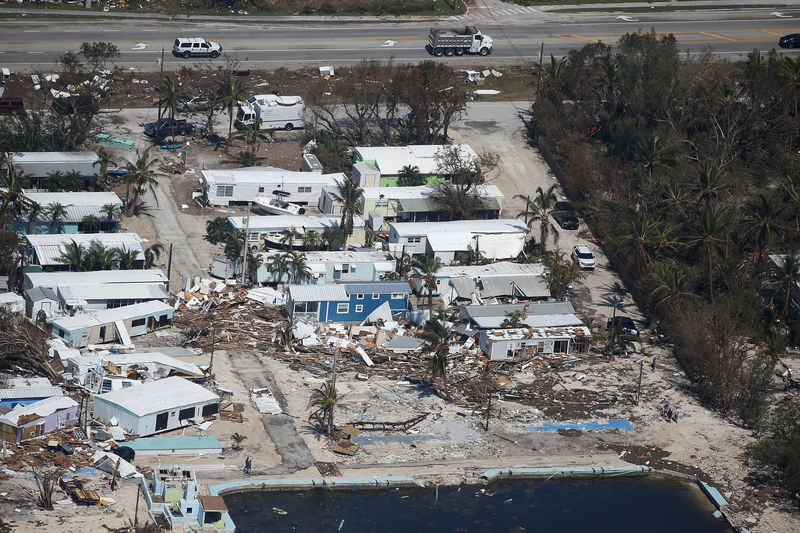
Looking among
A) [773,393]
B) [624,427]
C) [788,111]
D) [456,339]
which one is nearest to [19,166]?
[456,339]

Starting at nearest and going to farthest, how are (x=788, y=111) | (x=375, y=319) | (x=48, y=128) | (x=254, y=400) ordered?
(x=254, y=400), (x=375, y=319), (x=48, y=128), (x=788, y=111)

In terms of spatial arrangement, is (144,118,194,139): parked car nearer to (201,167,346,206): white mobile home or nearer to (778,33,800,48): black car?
(201,167,346,206): white mobile home

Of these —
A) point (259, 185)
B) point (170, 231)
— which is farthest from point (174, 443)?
point (259, 185)

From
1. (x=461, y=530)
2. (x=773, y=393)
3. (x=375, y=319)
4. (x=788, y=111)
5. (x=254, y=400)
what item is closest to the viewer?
(x=461, y=530)

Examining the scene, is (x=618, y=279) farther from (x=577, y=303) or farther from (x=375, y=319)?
(x=375, y=319)

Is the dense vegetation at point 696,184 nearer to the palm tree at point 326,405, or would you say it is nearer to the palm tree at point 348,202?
the palm tree at point 348,202

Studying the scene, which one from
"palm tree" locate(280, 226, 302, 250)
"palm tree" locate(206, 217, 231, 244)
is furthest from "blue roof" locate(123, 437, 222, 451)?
"palm tree" locate(206, 217, 231, 244)
